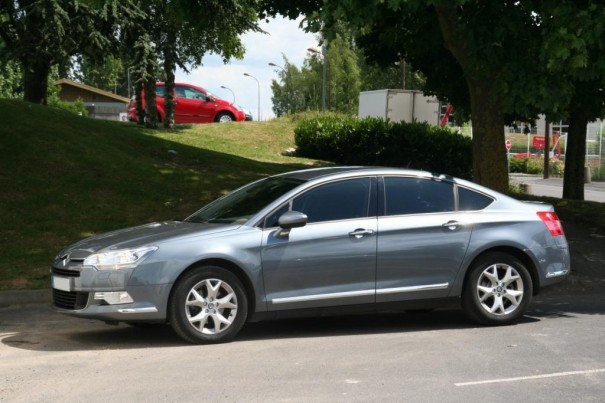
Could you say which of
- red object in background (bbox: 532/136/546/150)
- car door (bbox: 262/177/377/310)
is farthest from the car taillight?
red object in background (bbox: 532/136/546/150)

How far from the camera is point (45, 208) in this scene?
13227 mm

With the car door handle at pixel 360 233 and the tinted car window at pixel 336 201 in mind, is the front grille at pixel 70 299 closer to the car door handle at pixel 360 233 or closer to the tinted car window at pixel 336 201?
the tinted car window at pixel 336 201

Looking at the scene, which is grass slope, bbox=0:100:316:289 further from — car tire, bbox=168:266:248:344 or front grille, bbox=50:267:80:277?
car tire, bbox=168:266:248:344

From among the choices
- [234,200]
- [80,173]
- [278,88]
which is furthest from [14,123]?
[278,88]

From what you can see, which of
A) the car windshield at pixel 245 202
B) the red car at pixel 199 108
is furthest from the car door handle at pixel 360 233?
the red car at pixel 199 108

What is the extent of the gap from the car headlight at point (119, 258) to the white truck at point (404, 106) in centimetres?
2440

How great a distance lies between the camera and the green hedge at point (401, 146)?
24344mm

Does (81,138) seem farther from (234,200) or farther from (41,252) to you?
(234,200)

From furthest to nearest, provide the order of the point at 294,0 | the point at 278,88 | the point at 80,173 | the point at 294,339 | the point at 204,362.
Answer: the point at 278,88
the point at 294,0
the point at 80,173
the point at 294,339
the point at 204,362

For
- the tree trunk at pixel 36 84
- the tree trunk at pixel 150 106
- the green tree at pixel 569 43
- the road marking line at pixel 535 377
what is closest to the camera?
the road marking line at pixel 535 377

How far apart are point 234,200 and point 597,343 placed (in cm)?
358

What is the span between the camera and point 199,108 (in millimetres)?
32844

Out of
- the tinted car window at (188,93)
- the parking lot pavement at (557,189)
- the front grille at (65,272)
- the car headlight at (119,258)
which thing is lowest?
the parking lot pavement at (557,189)

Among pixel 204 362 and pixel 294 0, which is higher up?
pixel 294 0
